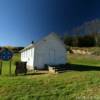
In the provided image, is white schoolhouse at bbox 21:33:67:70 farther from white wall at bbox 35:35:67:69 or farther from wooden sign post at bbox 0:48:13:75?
wooden sign post at bbox 0:48:13:75

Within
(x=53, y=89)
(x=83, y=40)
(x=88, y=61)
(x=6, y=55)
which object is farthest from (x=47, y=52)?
(x=83, y=40)

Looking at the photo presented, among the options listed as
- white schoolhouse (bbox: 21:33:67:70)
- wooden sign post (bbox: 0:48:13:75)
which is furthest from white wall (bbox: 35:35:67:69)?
wooden sign post (bbox: 0:48:13:75)

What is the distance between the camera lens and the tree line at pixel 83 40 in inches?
3442

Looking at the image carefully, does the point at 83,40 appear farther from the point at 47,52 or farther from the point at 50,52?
the point at 47,52

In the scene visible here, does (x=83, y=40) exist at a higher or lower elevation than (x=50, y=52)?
higher

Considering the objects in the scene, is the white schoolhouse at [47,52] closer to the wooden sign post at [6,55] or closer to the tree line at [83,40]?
the wooden sign post at [6,55]

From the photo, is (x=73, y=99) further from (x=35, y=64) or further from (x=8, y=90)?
(x=35, y=64)

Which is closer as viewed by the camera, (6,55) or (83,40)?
(6,55)

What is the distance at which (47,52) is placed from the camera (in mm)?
37844

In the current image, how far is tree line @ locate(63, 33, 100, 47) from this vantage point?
8744cm

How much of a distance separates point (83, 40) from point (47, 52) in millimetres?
52079

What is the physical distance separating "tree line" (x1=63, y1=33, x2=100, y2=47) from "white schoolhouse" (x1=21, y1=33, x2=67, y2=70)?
49.1 m

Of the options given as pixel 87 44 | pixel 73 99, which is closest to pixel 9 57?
pixel 73 99

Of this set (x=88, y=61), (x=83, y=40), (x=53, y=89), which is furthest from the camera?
(x=83, y=40)
